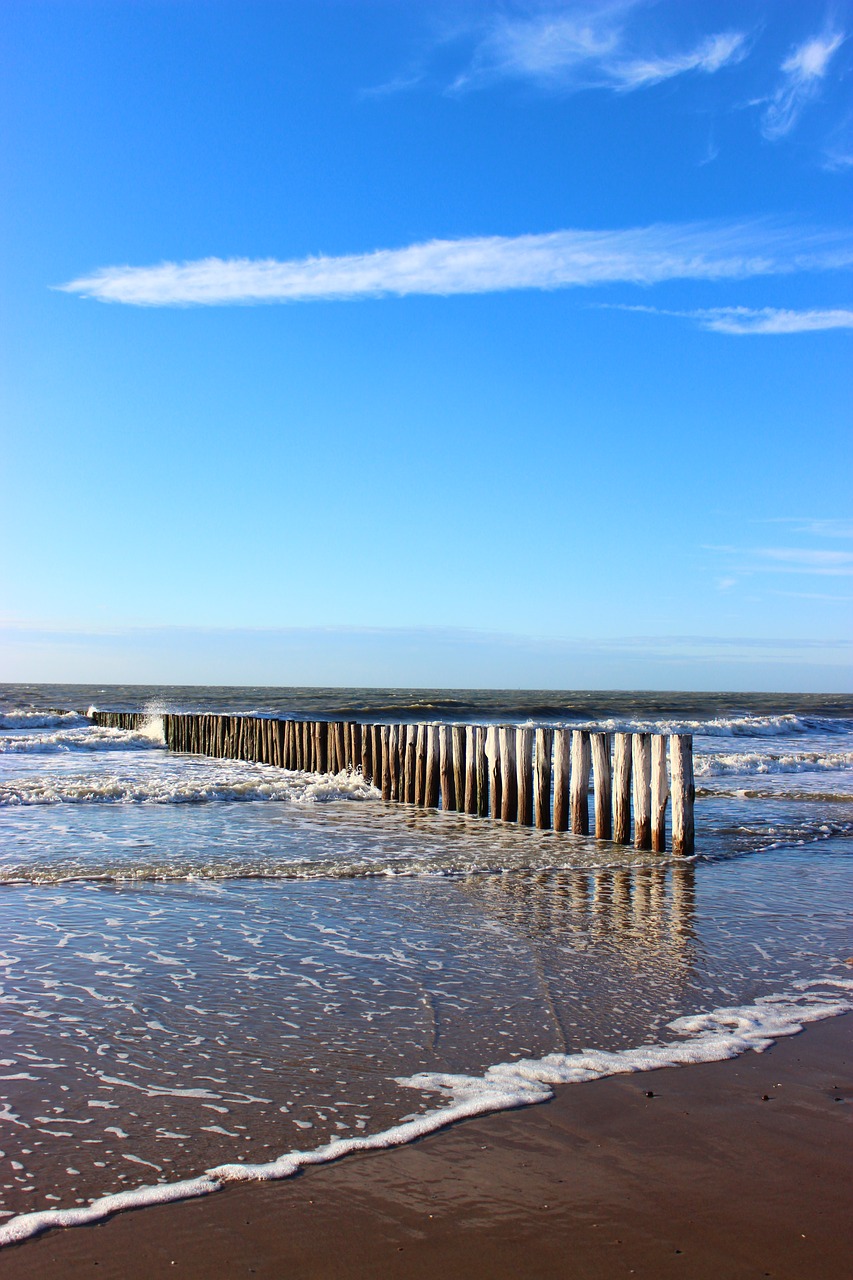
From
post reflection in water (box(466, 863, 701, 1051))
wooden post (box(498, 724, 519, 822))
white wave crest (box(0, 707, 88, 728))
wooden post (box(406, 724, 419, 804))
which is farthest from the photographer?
white wave crest (box(0, 707, 88, 728))

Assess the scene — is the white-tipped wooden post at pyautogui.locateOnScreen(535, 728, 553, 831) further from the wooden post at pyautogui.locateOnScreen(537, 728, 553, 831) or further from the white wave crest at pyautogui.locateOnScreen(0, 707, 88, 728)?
the white wave crest at pyautogui.locateOnScreen(0, 707, 88, 728)

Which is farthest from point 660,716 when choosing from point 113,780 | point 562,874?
point 562,874

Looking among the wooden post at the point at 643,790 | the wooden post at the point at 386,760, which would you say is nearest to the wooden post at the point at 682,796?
the wooden post at the point at 643,790

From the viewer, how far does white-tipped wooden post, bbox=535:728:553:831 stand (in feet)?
40.2

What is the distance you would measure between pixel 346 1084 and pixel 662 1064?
1474 millimetres

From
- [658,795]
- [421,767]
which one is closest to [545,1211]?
[658,795]

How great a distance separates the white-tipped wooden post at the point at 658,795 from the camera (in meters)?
10.8

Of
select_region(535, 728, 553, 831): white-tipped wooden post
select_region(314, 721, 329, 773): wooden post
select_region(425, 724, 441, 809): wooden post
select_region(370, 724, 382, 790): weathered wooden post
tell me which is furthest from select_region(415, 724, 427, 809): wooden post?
select_region(314, 721, 329, 773): wooden post

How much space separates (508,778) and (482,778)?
0.72m

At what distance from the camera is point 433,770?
14.5 m

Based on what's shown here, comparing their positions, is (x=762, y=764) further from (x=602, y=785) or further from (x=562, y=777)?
(x=602, y=785)

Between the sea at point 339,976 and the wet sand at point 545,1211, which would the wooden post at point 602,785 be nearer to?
the sea at point 339,976

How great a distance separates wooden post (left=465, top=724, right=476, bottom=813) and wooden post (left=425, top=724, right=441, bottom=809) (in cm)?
71

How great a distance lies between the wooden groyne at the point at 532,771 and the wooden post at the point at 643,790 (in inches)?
0.4
